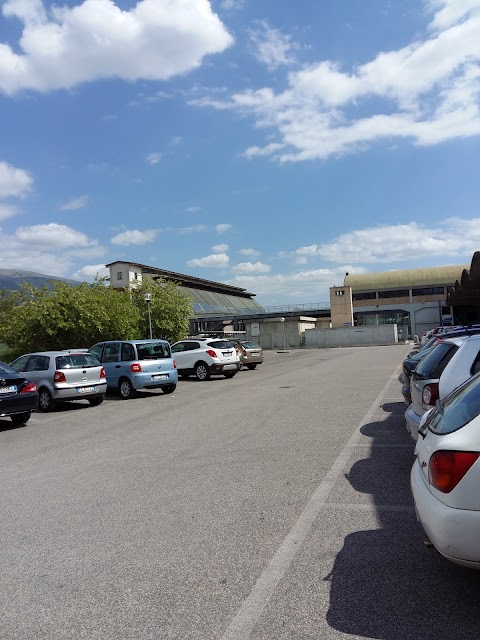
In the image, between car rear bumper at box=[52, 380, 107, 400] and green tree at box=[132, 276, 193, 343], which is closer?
car rear bumper at box=[52, 380, 107, 400]

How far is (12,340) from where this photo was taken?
2708cm

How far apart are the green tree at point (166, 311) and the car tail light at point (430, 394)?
32.3 meters

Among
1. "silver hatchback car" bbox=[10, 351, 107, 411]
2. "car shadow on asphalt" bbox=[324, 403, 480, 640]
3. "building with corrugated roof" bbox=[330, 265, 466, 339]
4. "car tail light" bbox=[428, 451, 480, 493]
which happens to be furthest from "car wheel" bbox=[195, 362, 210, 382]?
"building with corrugated roof" bbox=[330, 265, 466, 339]

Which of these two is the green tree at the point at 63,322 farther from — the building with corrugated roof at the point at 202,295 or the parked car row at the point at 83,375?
the building with corrugated roof at the point at 202,295

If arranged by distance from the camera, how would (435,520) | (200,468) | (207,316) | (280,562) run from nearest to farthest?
1. (435,520)
2. (280,562)
3. (200,468)
4. (207,316)

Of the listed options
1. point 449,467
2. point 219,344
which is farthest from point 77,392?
point 449,467

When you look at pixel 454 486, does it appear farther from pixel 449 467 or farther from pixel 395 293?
pixel 395 293

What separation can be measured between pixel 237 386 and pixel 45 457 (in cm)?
1042

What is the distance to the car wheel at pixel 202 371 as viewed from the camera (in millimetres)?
21219

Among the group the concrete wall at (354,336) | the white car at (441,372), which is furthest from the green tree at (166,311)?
the white car at (441,372)

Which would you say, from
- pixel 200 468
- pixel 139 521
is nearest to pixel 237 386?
pixel 200 468

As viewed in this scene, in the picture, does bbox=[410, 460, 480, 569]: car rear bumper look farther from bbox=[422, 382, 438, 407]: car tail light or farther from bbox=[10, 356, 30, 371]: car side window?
bbox=[10, 356, 30, 371]: car side window

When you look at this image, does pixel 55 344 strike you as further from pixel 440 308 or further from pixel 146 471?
pixel 440 308

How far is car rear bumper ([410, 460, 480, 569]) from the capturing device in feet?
9.68
